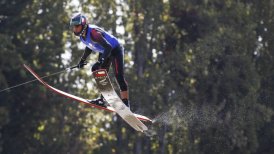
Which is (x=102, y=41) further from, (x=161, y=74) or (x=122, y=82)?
(x=161, y=74)

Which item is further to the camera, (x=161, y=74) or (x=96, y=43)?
(x=161, y=74)

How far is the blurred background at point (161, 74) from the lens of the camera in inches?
1265

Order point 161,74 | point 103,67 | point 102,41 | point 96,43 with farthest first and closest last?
point 161,74
point 103,67
point 96,43
point 102,41

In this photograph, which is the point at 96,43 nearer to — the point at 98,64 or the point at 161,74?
the point at 98,64

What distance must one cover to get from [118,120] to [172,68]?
3.38 meters

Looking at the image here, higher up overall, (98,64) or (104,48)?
(104,48)

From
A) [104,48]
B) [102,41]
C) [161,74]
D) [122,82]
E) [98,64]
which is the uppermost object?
[102,41]

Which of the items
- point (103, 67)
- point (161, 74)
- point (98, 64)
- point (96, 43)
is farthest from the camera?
point (161, 74)

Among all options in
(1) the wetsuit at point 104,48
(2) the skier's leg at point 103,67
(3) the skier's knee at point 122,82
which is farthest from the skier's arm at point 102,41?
(3) the skier's knee at point 122,82

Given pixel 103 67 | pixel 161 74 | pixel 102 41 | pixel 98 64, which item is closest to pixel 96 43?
pixel 102 41

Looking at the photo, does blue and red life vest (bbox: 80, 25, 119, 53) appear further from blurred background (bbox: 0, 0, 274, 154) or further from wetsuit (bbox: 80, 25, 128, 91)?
blurred background (bbox: 0, 0, 274, 154)

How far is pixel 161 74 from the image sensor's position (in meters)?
33.4

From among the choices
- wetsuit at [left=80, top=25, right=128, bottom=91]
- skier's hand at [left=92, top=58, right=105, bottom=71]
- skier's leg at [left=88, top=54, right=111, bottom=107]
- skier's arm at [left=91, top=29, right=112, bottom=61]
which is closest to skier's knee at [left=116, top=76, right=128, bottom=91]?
wetsuit at [left=80, top=25, right=128, bottom=91]

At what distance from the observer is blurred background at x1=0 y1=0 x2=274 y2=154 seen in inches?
1265
